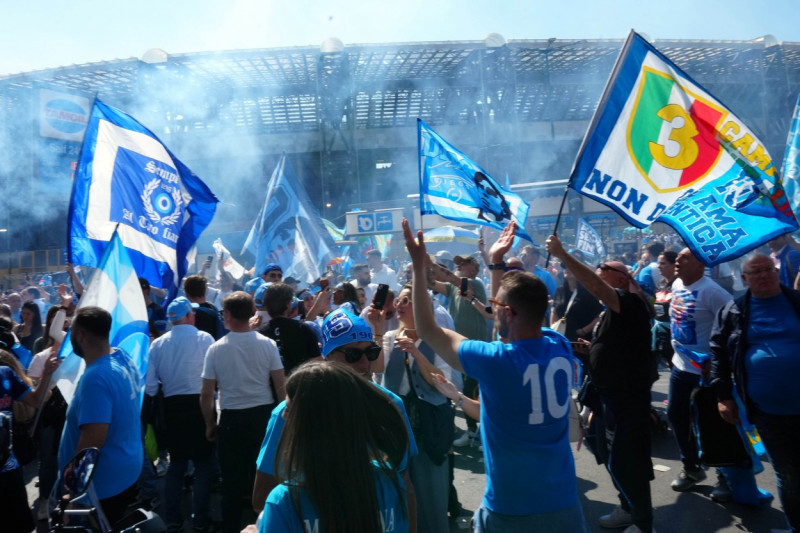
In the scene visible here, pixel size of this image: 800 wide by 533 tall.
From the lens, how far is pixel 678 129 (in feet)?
13.3

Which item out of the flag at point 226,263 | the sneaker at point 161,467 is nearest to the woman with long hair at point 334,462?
the sneaker at point 161,467

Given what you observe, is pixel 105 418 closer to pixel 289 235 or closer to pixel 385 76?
pixel 289 235

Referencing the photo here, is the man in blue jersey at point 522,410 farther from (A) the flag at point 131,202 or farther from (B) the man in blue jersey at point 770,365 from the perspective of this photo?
(A) the flag at point 131,202

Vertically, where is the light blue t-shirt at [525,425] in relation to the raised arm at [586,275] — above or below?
below

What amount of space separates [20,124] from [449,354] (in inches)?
1230

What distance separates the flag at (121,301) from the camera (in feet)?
12.6

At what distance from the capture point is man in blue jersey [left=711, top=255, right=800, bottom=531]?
336 cm

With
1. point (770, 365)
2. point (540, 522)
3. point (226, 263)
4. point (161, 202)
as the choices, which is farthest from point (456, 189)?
point (226, 263)

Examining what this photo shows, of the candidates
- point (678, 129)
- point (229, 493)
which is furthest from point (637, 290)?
point (229, 493)

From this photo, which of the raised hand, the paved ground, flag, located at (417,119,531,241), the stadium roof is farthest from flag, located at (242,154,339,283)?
the stadium roof

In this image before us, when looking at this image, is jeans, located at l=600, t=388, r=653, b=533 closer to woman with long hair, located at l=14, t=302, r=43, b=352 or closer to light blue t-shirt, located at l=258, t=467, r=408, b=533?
light blue t-shirt, located at l=258, t=467, r=408, b=533

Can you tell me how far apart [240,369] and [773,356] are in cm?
316

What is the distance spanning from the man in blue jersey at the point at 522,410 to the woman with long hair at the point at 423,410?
72 cm

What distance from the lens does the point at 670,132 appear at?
4066 millimetres
